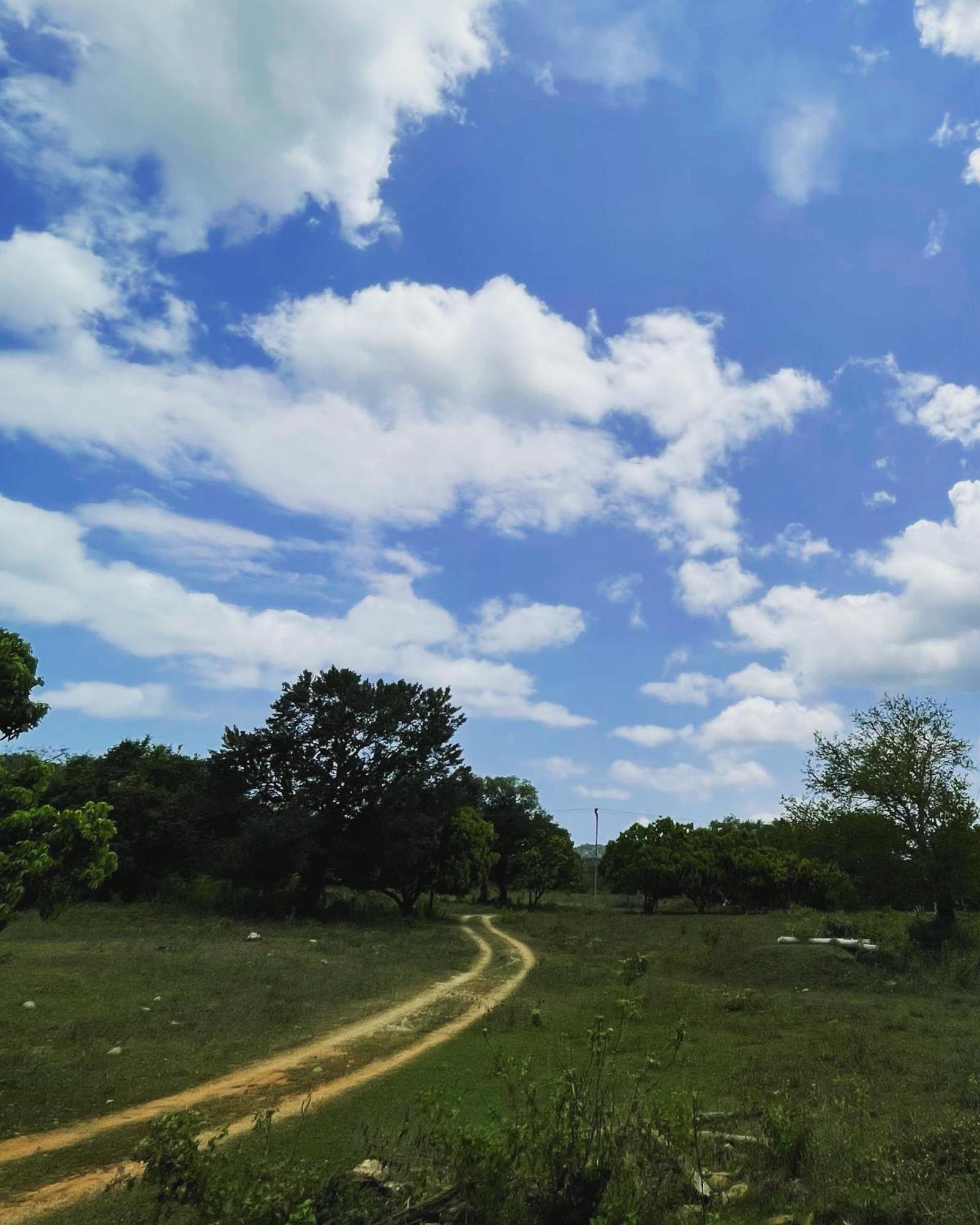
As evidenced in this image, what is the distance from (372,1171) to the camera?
6996 millimetres

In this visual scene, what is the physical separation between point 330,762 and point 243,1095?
33853 mm

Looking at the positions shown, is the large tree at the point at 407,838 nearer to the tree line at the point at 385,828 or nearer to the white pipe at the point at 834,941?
the tree line at the point at 385,828

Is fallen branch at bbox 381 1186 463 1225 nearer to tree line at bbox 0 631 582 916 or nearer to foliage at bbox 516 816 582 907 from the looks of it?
tree line at bbox 0 631 582 916

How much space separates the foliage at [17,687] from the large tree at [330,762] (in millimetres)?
32978

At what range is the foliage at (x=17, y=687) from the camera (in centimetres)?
1054

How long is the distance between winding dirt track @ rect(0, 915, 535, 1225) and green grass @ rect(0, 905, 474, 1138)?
15.9 inches

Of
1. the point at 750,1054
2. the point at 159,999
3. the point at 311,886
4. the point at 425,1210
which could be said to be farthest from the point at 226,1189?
the point at 311,886

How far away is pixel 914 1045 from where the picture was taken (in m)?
14.4

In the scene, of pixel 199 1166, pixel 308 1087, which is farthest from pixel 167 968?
pixel 199 1166

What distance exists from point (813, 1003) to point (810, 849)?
13.1 metres

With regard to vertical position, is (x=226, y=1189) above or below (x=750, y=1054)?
above

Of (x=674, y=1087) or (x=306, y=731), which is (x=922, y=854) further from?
(x=306, y=731)

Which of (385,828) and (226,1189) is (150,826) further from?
(226,1189)

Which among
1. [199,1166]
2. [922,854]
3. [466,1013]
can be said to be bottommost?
[466,1013]
